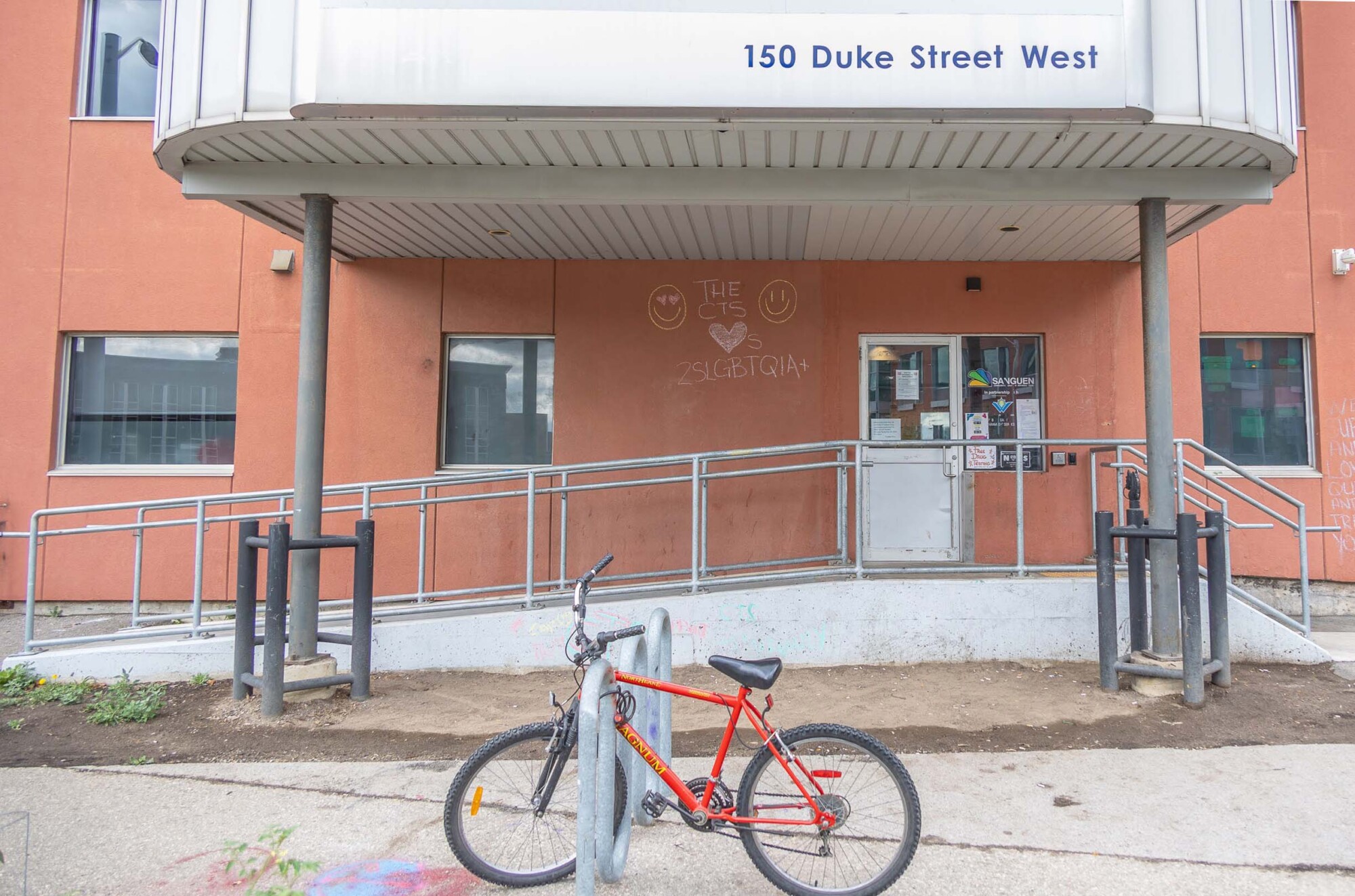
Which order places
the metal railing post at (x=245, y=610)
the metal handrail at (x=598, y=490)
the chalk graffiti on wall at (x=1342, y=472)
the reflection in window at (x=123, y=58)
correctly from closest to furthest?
the metal railing post at (x=245, y=610), the metal handrail at (x=598, y=490), the chalk graffiti on wall at (x=1342, y=472), the reflection in window at (x=123, y=58)

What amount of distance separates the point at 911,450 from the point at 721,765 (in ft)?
15.9

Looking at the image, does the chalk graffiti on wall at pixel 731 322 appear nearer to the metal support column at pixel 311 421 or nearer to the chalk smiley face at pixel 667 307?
the chalk smiley face at pixel 667 307

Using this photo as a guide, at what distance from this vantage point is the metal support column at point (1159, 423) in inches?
215

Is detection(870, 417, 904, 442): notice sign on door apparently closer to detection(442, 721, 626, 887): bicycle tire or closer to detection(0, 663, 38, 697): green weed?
detection(442, 721, 626, 887): bicycle tire

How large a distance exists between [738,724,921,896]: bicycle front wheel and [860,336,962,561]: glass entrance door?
3.78 m

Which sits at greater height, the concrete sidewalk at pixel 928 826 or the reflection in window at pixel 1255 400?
the reflection in window at pixel 1255 400

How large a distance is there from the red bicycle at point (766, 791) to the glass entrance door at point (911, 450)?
3.80 metres

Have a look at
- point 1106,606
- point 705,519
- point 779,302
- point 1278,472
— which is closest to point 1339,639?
point 1278,472

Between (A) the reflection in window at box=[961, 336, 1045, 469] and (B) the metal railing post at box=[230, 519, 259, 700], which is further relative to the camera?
(A) the reflection in window at box=[961, 336, 1045, 469]

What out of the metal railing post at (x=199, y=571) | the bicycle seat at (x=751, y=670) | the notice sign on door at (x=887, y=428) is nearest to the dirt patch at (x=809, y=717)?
the metal railing post at (x=199, y=571)

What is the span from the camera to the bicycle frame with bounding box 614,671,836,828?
9.55ft

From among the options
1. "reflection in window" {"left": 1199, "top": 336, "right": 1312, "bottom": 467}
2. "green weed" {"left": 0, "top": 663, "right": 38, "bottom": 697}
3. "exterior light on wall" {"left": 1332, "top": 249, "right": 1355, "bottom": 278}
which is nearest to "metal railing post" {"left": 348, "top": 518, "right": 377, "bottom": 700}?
"green weed" {"left": 0, "top": 663, "right": 38, "bottom": 697}

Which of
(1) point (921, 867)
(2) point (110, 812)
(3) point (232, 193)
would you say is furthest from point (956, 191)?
(2) point (110, 812)

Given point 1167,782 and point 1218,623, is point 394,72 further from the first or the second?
point 1218,623
